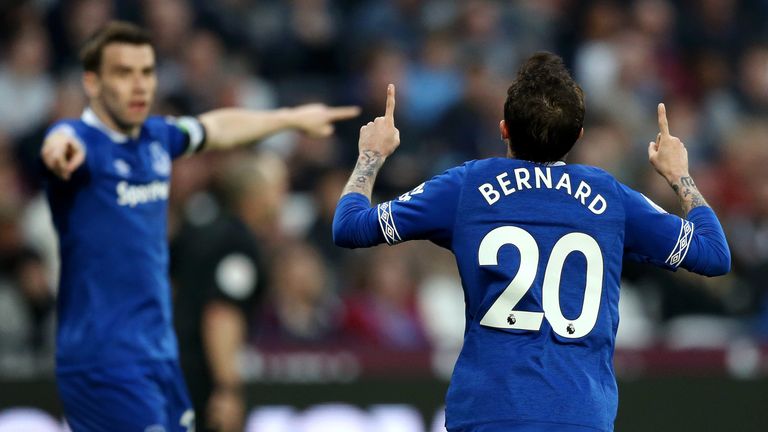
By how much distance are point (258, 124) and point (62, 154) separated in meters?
1.42

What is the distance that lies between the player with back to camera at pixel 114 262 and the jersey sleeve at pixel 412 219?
5.47ft

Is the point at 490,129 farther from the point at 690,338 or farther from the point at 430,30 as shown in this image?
the point at 690,338

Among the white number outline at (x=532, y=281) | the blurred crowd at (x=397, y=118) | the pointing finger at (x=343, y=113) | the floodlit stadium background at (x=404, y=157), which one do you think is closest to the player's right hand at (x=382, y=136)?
the white number outline at (x=532, y=281)

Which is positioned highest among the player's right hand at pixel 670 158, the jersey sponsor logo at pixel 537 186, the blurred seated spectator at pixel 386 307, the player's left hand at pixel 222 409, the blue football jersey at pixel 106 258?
the player's right hand at pixel 670 158

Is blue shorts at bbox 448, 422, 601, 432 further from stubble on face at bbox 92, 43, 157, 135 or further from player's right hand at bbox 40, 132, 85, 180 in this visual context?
stubble on face at bbox 92, 43, 157, 135

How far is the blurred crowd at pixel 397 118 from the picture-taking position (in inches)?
386

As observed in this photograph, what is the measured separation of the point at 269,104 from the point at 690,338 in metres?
4.34

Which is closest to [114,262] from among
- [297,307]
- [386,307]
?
[297,307]

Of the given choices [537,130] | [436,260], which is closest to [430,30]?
[436,260]

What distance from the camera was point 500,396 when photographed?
4625 millimetres

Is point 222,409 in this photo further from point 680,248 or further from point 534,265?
point 680,248

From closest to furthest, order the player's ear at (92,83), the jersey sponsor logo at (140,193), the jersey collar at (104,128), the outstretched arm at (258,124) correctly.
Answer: the jersey sponsor logo at (140,193), the jersey collar at (104,128), the player's ear at (92,83), the outstretched arm at (258,124)

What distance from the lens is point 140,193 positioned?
630 centimetres

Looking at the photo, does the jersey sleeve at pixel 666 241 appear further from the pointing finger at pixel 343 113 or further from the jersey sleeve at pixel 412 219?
the pointing finger at pixel 343 113
